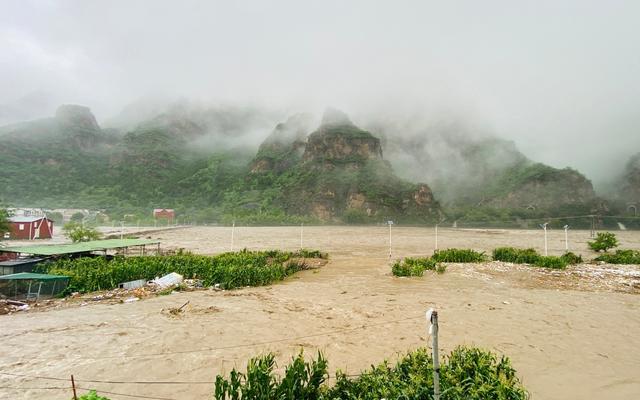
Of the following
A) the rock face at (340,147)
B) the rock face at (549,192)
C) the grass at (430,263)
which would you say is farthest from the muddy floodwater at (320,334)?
the rock face at (549,192)

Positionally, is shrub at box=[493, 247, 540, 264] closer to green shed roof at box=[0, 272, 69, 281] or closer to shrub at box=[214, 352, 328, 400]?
shrub at box=[214, 352, 328, 400]

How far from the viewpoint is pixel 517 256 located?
24984 mm

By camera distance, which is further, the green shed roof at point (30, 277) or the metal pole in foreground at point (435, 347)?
the green shed roof at point (30, 277)

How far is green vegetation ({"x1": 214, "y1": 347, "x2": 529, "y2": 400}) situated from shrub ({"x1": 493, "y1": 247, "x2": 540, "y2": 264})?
22.0m

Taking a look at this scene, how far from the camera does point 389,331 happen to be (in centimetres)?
1001

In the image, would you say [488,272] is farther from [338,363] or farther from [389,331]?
[338,363]

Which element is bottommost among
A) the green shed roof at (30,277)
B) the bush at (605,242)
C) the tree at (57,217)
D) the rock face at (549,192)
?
the green shed roof at (30,277)

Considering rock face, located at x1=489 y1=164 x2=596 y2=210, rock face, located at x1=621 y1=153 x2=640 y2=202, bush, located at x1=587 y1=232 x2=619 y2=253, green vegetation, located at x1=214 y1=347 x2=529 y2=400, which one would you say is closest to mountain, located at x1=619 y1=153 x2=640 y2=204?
rock face, located at x1=621 y1=153 x2=640 y2=202

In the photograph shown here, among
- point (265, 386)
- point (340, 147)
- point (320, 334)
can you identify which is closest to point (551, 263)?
point (320, 334)

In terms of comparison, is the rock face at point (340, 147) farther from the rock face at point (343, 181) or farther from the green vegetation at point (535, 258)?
the green vegetation at point (535, 258)

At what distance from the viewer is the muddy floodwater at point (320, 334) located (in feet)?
23.1

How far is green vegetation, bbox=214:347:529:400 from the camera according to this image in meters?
4.58

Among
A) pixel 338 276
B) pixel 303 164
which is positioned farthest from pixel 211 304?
pixel 303 164

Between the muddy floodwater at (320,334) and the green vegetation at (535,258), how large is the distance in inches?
217
